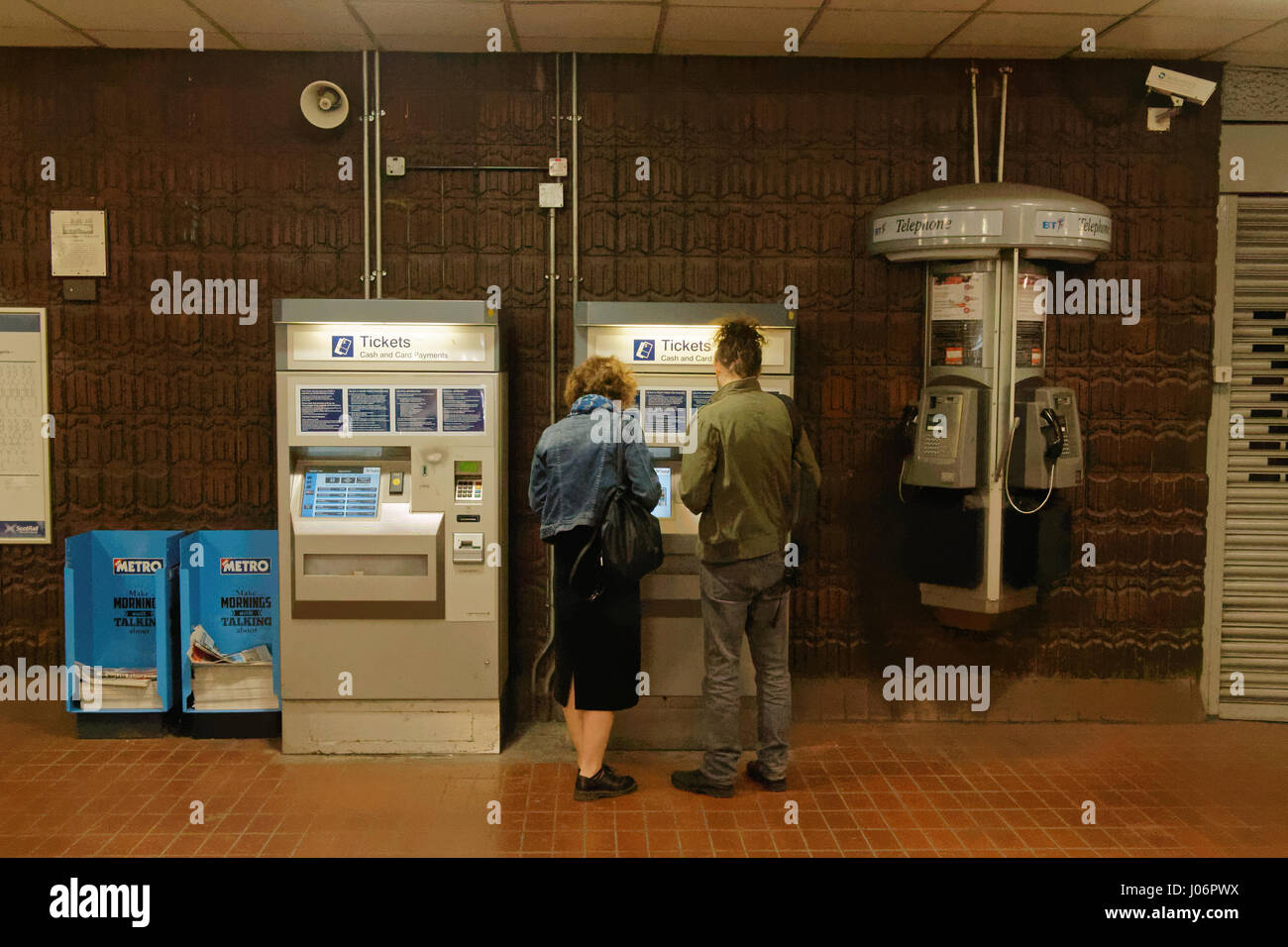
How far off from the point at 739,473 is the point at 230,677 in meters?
2.70

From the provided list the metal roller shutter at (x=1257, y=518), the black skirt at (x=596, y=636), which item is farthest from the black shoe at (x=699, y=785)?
the metal roller shutter at (x=1257, y=518)

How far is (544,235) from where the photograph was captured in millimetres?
5340

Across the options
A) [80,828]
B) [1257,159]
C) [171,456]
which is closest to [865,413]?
[1257,159]

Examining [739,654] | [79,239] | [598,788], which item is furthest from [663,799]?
[79,239]

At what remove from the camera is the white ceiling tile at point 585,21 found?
4.62 meters

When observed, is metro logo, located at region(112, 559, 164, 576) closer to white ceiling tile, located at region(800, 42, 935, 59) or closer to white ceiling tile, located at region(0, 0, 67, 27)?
white ceiling tile, located at region(0, 0, 67, 27)

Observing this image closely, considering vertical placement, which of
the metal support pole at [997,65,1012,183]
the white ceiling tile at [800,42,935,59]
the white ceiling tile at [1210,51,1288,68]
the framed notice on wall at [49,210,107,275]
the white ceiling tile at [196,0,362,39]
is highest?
the white ceiling tile at [1210,51,1288,68]

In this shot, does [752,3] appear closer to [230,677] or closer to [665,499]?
[665,499]

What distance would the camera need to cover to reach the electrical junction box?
529 cm

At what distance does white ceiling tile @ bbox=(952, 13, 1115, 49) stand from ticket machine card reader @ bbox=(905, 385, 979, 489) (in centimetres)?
166

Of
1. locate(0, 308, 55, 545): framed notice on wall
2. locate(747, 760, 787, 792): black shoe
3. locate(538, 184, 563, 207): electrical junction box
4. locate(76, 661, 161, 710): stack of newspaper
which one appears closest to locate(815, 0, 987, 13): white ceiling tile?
locate(538, 184, 563, 207): electrical junction box

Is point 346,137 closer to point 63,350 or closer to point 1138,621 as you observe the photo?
point 63,350

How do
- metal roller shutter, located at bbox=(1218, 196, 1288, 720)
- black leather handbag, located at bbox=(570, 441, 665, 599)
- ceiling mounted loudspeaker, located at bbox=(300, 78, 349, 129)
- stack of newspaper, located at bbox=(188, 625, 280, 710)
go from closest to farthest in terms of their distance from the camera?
black leather handbag, located at bbox=(570, 441, 665, 599), stack of newspaper, located at bbox=(188, 625, 280, 710), ceiling mounted loudspeaker, located at bbox=(300, 78, 349, 129), metal roller shutter, located at bbox=(1218, 196, 1288, 720)

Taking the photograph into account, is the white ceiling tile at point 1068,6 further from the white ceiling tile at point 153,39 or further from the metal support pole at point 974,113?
the white ceiling tile at point 153,39
